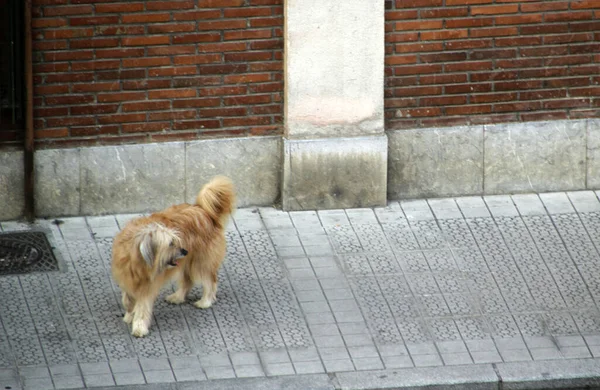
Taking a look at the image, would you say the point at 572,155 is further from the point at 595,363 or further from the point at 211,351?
the point at 211,351

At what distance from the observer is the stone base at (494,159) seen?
36.6 ft

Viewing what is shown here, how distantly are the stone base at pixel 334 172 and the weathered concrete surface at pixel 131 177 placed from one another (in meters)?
0.95

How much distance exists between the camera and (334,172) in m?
10.9

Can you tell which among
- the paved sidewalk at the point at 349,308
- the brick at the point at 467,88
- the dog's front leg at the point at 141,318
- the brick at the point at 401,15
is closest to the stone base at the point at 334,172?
Answer: the paved sidewalk at the point at 349,308

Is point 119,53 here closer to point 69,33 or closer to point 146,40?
point 146,40

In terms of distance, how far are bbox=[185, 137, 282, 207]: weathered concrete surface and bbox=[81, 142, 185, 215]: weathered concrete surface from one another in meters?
0.11

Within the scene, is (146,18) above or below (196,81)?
above

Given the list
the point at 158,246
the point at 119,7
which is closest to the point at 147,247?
the point at 158,246

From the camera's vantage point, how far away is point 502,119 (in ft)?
36.8

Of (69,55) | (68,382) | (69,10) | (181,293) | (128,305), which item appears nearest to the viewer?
(68,382)

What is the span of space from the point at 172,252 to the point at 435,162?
327 centimetres

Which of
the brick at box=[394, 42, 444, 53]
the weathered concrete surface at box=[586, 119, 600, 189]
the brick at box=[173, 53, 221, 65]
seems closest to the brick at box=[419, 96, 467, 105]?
the brick at box=[394, 42, 444, 53]

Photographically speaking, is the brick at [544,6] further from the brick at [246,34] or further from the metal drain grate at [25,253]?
the metal drain grate at [25,253]

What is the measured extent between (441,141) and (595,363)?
302 cm
